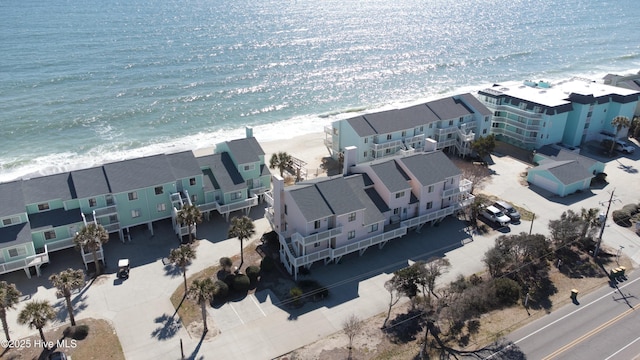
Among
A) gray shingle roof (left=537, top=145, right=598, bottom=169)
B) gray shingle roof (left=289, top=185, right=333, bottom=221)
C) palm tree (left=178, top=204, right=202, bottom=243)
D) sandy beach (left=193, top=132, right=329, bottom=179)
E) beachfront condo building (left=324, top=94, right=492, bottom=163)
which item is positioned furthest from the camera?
sandy beach (left=193, top=132, right=329, bottom=179)

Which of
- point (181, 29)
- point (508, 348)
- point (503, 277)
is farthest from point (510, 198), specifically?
point (181, 29)

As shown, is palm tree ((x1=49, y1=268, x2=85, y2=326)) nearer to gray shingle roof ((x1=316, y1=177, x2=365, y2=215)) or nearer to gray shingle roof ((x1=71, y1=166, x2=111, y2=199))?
gray shingle roof ((x1=71, y1=166, x2=111, y2=199))

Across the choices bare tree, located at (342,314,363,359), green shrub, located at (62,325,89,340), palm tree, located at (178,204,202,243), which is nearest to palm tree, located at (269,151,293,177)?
palm tree, located at (178,204,202,243)

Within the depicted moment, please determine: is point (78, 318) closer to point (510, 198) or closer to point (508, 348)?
point (508, 348)

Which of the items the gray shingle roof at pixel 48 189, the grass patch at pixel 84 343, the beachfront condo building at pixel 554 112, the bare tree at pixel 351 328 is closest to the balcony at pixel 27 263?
the gray shingle roof at pixel 48 189

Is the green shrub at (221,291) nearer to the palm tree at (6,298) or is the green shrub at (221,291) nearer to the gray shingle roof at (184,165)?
the palm tree at (6,298)
